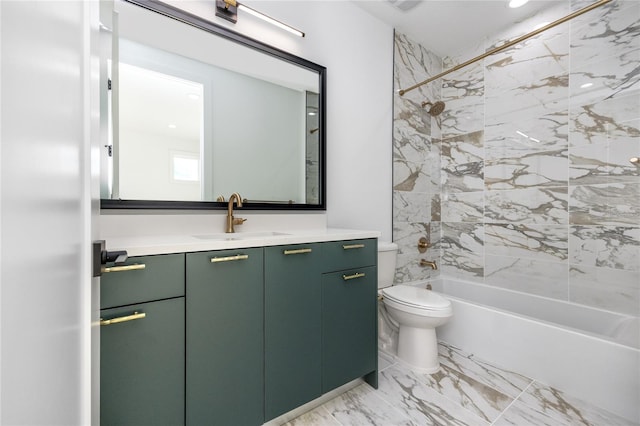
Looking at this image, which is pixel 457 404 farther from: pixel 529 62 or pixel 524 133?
pixel 529 62

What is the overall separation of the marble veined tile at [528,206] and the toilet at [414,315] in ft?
3.73

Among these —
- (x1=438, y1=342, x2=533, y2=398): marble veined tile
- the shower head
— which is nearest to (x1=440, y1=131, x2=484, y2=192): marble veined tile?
the shower head

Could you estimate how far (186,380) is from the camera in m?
1.10

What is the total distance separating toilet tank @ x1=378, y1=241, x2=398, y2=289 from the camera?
6.88ft

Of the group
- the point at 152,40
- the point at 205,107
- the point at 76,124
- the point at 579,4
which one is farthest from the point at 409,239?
the point at 76,124

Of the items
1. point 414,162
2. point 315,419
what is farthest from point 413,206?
point 315,419

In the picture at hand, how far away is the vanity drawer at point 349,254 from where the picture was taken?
1.52 m

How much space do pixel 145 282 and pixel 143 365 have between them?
0.30 metres

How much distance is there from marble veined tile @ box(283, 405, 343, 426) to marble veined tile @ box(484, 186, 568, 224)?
7.22 ft

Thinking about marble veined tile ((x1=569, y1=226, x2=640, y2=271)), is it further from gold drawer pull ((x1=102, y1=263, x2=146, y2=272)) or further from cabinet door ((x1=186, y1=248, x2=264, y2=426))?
gold drawer pull ((x1=102, y1=263, x2=146, y2=272))

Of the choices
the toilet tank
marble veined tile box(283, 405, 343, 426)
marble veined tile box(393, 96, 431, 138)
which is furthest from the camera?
marble veined tile box(393, 96, 431, 138)

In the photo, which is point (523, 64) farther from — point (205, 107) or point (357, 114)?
point (205, 107)

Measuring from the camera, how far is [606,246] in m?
2.05

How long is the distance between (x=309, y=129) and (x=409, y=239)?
1461 millimetres
